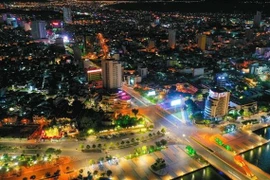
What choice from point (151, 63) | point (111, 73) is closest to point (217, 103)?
point (111, 73)

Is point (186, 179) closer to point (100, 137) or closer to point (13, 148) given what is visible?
point (100, 137)

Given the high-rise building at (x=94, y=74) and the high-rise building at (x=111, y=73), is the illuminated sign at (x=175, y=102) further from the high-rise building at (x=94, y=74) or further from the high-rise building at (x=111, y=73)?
the high-rise building at (x=94, y=74)

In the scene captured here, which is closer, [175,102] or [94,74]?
[175,102]

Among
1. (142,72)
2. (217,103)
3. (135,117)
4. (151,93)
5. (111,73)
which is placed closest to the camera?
(217,103)

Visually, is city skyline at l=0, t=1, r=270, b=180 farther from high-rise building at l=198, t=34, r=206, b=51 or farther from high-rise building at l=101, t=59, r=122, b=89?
high-rise building at l=198, t=34, r=206, b=51

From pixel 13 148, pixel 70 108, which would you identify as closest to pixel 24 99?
pixel 70 108

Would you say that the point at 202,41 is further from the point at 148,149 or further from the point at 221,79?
the point at 148,149

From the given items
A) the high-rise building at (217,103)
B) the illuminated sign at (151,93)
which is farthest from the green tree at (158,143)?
the illuminated sign at (151,93)
